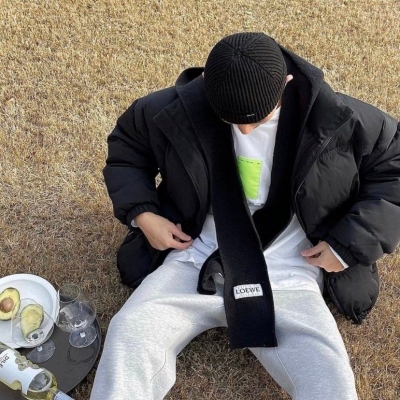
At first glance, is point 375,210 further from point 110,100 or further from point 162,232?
point 110,100

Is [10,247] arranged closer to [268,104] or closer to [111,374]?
[111,374]

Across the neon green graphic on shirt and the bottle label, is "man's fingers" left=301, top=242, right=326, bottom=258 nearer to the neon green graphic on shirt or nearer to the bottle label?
the neon green graphic on shirt

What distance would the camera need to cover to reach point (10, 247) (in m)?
2.76

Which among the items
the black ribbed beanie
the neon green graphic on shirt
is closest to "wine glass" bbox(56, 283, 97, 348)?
the neon green graphic on shirt

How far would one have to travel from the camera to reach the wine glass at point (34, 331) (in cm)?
229

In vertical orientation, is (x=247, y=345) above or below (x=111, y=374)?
below

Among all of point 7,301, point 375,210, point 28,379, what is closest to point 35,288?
point 7,301

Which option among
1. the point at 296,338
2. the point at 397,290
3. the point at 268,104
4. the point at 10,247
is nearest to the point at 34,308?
the point at 10,247

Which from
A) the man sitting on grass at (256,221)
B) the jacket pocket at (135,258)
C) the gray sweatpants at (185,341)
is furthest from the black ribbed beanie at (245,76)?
the jacket pocket at (135,258)

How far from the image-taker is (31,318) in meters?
2.32

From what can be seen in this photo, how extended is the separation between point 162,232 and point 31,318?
0.65 m

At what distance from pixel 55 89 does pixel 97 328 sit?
1.65 metres

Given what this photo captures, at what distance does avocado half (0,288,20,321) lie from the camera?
2365 mm

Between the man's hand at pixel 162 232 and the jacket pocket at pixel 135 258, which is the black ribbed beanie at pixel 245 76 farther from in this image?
the jacket pocket at pixel 135 258
